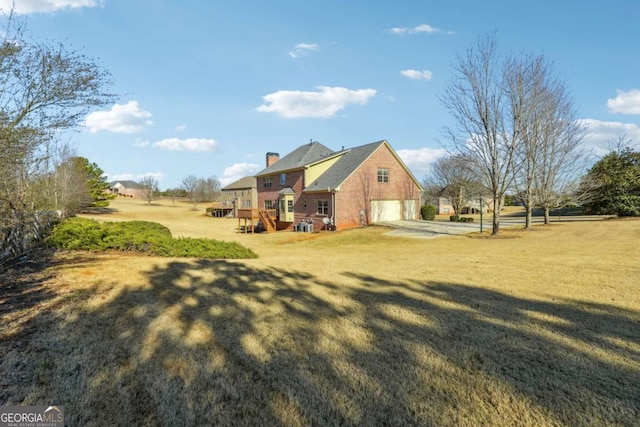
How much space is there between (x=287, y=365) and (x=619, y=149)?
41976mm

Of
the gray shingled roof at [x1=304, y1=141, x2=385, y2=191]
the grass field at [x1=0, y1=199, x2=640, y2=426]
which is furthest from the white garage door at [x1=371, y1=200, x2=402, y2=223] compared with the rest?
the grass field at [x1=0, y1=199, x2=640, y2=426]

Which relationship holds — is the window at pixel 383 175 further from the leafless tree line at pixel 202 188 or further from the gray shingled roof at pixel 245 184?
the leafless tree line at pixel 202 188

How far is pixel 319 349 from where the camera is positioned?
4.34 m

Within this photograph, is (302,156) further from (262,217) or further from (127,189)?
(127,189)

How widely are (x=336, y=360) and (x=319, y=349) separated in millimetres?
339

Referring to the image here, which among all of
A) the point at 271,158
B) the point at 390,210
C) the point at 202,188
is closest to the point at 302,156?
the point at 271,158

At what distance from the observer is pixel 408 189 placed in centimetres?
3155

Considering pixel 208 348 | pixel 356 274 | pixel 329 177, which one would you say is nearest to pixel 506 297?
pixel 356 274

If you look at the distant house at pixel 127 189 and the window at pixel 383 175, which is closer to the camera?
the window at pixel 383 175

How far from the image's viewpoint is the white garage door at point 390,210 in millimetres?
29156

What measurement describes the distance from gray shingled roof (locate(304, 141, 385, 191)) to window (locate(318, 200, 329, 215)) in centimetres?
114

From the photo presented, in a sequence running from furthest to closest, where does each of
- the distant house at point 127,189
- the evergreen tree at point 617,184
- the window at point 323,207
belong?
the distant house at point 127,189 → the evergreen tree at point 617,184 → the window at point 323,207
